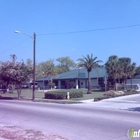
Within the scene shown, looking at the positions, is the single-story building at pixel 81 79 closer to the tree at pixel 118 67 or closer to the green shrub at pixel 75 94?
the tree at pixel 118 67

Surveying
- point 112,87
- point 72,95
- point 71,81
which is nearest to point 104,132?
point 72,95

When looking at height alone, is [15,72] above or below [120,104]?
above

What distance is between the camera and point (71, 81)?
67.8 metres

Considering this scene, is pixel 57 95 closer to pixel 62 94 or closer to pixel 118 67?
pixel 62 94

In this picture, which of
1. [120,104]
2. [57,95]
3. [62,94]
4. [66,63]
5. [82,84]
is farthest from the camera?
[66,63]

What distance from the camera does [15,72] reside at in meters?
34.5

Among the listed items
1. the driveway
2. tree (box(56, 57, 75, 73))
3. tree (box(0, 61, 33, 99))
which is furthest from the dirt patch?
tree (box(56, 57, 75, 73))

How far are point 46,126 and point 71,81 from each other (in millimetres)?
55646

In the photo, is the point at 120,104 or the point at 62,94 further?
the point at 62,94

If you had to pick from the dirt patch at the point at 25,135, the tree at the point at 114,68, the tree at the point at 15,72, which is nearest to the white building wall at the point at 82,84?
the tree at the point at 114,68

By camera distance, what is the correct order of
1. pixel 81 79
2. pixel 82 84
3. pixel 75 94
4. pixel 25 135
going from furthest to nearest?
1. pixel 82 84
2. pixel 81 79
3. pixel 75 94
4. pixel 25 135

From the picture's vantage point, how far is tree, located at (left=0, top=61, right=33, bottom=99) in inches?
1370

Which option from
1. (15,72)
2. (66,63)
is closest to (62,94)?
(15,72)

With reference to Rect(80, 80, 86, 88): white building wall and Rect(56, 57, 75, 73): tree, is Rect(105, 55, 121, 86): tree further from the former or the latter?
Rect(56, 57, 75, 73): tree
